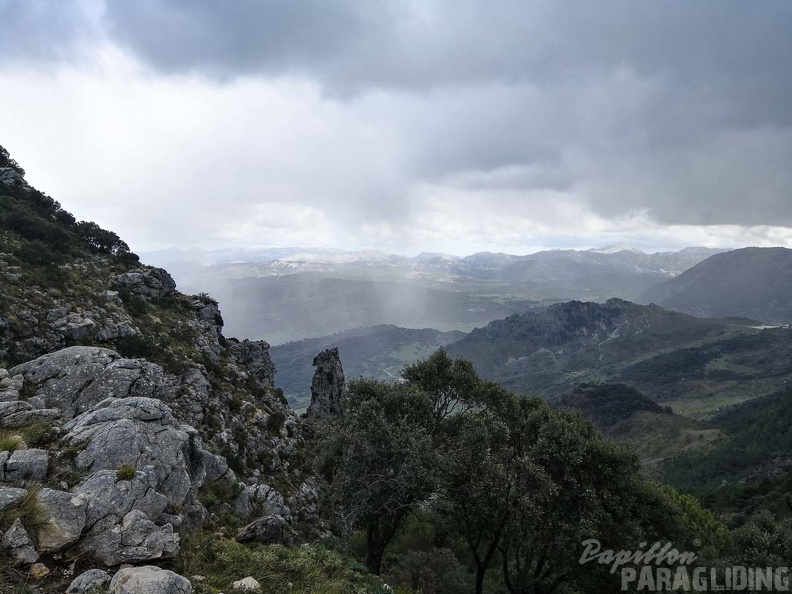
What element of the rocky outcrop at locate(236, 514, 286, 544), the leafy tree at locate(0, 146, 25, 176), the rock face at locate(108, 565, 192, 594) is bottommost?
the rocky outcrop at locate(236, 514, 286, 544)

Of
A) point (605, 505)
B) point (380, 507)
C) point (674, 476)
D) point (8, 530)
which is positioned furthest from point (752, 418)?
point (8, 530)

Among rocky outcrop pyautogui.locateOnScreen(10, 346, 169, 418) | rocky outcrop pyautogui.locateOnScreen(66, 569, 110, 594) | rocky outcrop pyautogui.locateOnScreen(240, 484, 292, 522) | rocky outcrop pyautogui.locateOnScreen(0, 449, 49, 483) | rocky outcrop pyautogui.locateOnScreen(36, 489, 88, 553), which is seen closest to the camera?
rocky outcrop pyautogui.locateOnScreen(66, 569, 110, 594)

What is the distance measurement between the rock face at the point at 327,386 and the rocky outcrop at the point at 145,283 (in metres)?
26.1

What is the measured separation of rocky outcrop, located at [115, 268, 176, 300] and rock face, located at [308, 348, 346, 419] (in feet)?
85.7

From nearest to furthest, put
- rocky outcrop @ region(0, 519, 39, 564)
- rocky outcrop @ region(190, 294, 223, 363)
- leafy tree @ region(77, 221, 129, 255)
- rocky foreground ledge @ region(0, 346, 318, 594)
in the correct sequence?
rocky outcrop @ region(0, 519, 39, 564)
rocky foreground ledge @ region(0, 346, 318, 594)
rocky outcrop @ region(190, 294, 223, 363)
leafy tree @ region(77, 221, 129, 255)

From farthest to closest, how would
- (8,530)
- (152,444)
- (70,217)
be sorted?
(70,217) → (152,444) → (8,530)

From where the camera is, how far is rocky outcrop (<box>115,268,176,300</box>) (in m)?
47.8

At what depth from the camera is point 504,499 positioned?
21.1m

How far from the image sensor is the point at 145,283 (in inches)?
2003

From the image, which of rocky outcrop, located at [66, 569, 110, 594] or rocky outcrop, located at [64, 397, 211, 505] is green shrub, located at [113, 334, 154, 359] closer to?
rocky outcrop, located at [64, 397, 211, 505]

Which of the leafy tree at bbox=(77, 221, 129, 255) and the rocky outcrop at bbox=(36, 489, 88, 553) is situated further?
the leafy tree at bbox=(77, 221, 129, 255)

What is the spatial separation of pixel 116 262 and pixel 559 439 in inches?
2231

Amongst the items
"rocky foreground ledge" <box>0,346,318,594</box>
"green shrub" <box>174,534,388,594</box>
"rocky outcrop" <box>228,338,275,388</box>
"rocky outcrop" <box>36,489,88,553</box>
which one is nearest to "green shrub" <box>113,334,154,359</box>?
"rocky outcrop" <box>228,338,275,388</box>

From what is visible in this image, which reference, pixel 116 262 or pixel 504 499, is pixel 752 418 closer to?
pixel 504 499
